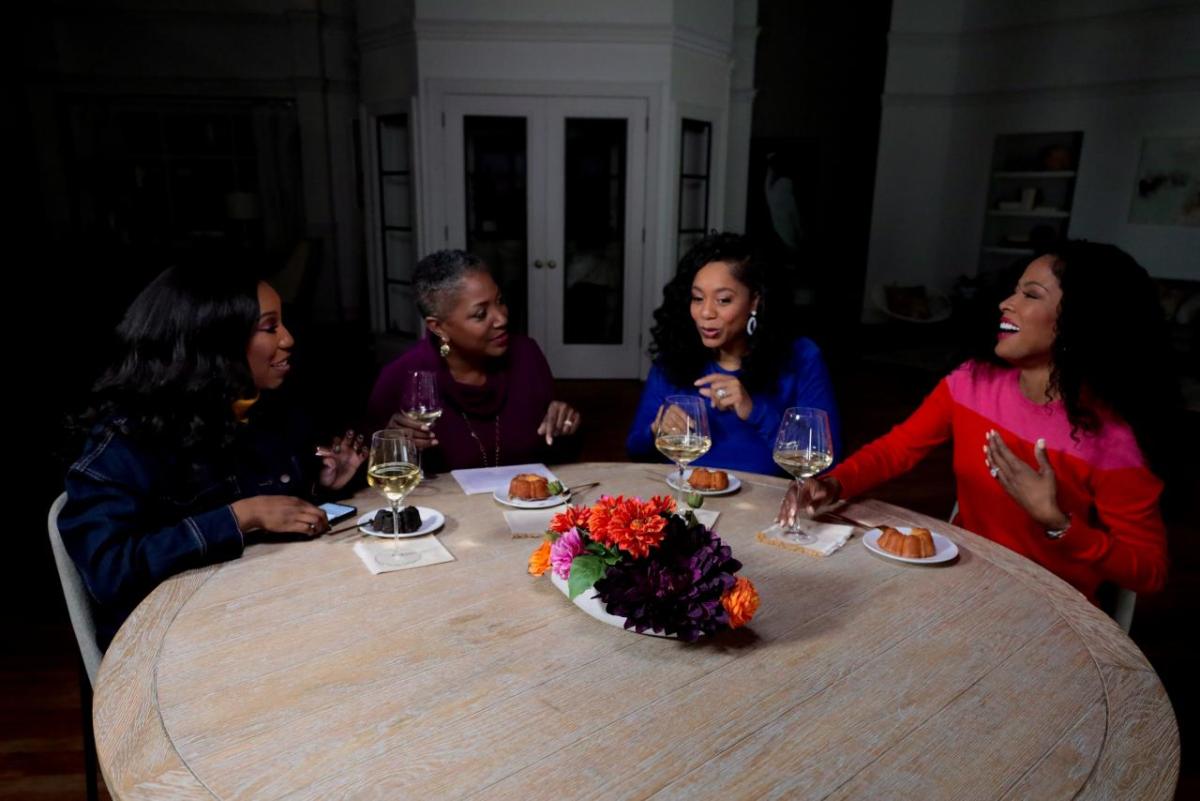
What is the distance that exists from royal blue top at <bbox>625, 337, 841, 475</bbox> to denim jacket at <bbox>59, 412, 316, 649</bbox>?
112 centimetres

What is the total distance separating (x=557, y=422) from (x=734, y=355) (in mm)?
567

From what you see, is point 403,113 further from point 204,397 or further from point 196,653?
point 196,653

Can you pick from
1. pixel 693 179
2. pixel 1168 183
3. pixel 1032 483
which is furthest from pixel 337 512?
pixel 1168 183

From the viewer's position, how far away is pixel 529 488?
155 cm

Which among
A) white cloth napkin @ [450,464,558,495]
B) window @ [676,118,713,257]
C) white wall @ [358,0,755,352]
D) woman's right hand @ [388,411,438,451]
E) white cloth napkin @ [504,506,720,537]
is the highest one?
white wall @ [358,0,755,352]

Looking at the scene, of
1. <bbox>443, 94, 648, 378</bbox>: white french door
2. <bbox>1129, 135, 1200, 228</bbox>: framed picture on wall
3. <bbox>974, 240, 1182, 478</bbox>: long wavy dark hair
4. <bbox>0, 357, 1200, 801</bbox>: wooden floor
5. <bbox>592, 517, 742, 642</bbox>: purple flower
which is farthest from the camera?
<bbox>1129, 135, 1200, 228</bbox>: framed picture on wall

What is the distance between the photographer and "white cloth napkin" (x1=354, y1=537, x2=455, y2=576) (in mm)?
1270

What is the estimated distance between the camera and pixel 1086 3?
654 centimetres

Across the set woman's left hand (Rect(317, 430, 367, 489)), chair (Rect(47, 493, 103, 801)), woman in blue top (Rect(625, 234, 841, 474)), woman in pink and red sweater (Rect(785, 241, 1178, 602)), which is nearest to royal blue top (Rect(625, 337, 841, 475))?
woman in blue top (Rect(625, 234, 841, 474))

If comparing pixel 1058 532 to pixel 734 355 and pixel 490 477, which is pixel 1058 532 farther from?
pixel 490 477

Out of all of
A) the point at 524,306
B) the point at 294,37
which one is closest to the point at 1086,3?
the point at 524,306

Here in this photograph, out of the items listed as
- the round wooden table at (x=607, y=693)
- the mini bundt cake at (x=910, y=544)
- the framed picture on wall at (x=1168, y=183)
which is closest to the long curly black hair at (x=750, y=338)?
the mini bundt cake at (x=910, y=544)

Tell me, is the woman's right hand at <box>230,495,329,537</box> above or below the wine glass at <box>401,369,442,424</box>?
below

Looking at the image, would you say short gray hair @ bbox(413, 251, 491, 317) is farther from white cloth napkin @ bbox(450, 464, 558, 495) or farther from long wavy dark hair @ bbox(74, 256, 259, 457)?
long wavy dark hair @ bbox(74, 256, 259, 457)
